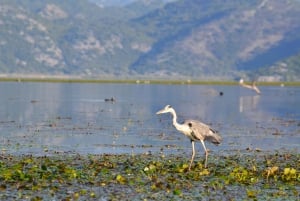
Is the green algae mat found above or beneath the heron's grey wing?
beneath

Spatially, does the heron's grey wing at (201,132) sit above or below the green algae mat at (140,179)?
above

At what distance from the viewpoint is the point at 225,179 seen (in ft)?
90.0

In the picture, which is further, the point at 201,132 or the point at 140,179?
the point at 201,132

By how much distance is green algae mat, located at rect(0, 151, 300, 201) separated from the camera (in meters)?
24.6

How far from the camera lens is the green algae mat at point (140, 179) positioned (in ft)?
80.8

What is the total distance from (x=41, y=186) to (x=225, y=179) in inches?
251

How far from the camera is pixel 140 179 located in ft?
88.9

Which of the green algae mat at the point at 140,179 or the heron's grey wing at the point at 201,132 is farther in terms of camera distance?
the heron's grey wing at the point at 201,132

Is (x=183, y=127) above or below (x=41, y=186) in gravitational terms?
above

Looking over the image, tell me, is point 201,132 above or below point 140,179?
above

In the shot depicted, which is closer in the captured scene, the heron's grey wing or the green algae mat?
the green algae mat

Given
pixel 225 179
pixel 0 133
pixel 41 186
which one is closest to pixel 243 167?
pixel 225 179

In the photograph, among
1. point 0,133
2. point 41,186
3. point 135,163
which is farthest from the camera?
point 0,133

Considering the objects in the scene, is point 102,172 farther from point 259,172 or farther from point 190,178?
point 259,172
